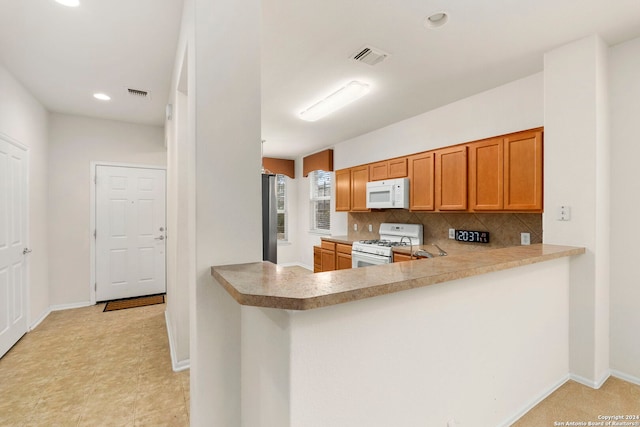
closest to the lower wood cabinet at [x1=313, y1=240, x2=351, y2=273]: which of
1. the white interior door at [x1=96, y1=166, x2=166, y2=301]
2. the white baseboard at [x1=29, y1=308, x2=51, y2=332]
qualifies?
the white interior door at [x1=96, y1=166, x2=166, y2=301]

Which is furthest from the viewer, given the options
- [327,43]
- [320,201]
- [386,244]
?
[320,201]

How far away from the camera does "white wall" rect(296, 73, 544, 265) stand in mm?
2812

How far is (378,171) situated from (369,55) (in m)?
2.15

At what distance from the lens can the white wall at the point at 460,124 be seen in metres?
2.81

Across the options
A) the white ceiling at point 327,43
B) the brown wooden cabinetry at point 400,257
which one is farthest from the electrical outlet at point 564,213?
the brown wooden cabinetry at point 400,257

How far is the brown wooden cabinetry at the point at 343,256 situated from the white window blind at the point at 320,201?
1348mm

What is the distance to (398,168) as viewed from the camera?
13.1ft

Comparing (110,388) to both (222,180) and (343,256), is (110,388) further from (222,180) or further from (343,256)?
(343,256)

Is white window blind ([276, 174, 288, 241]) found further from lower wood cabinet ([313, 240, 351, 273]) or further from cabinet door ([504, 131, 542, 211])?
cabinet door ([504, 131, 542, 211])

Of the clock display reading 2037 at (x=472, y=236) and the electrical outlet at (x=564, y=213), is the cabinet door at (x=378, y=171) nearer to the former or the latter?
the clock display reading 2037 at (x=472, y=236)

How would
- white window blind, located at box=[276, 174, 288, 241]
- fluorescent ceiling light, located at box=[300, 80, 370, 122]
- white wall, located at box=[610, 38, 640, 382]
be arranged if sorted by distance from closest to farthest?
white wall, located at box=[610, 38, 640, 382] < fluorescent ceiling light, located at box=[300, 80, 370, 122] < white window blind, located at box=[276, 174, 288, 241]

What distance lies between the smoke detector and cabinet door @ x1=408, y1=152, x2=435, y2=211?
3.28m

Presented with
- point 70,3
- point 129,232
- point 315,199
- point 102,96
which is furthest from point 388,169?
point 129,232

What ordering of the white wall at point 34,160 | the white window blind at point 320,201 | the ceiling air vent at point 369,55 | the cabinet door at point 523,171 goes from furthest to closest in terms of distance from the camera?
the white window blind at point 320,201, the white wall at point 34,160, the cabinet door at point 523,171, the ceiling air vent at point 369,55
